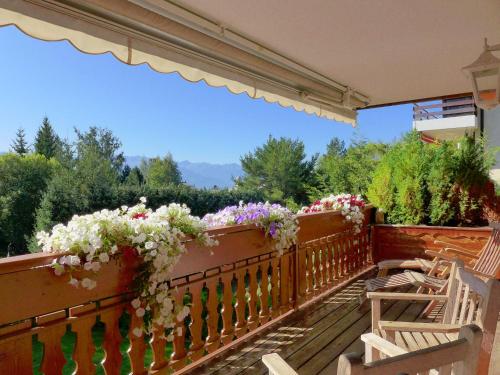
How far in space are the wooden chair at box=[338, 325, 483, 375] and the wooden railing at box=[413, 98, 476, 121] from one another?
52.0 ft

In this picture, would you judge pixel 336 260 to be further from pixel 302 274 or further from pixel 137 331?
pixel 137 331

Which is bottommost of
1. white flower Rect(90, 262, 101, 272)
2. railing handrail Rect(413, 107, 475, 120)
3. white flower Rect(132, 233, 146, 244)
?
white flower Rect(90, 262, 101, 272)

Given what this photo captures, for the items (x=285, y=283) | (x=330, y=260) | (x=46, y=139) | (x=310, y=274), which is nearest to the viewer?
(x=285, y=283)

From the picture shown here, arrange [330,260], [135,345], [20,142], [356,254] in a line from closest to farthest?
[135,345] < [330,260] < [356,254] < [20,142]

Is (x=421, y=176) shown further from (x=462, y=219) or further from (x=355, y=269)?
(x=355, y=269)

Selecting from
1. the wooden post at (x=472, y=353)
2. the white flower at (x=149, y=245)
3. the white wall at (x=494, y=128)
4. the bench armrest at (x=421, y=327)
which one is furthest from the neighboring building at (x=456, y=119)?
the wooden post at (x=472, y=353)

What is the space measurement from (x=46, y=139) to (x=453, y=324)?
5050cm

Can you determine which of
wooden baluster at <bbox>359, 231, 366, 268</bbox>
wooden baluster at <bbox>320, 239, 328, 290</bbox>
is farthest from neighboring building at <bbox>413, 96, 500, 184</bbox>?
wooden baluster at <bbox>320, 239, 328, 290</bbox>

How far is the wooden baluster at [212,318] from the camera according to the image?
2734mm

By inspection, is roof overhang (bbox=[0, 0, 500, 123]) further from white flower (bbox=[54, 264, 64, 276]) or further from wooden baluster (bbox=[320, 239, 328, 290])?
wooden baluster (bbox=[320, 239, 328, 290])

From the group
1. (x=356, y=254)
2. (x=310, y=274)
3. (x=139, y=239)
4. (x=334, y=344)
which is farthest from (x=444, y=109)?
(x=139, y=239)

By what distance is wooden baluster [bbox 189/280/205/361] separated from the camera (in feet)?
8.39

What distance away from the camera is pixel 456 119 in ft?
50.5

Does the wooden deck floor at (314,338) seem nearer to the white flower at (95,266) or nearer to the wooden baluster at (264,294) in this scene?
the wooden baluster at (264,294)
